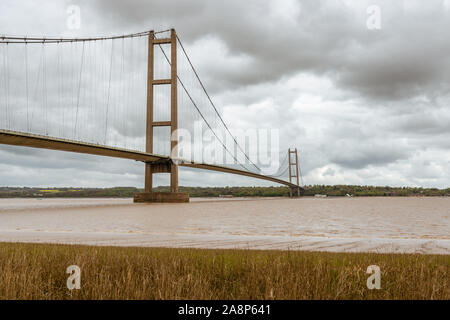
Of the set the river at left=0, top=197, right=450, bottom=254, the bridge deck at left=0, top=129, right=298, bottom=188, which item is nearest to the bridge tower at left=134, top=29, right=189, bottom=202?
the bridge deck at left=0, top=129, right=298, bottom=188

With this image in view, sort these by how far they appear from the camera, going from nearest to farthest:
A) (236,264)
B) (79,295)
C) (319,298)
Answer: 1. (319,298)
2. (79,295)
3. (236,264)

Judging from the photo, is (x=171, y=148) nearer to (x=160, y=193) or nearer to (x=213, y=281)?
(x=160, y=193)

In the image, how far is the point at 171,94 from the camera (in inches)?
1957

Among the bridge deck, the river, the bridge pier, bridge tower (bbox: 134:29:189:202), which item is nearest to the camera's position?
the river

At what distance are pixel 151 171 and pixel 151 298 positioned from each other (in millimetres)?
48190

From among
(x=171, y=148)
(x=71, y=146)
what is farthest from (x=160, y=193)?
(x=71, y=146)

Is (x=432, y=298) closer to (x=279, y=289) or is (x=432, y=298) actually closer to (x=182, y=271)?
(x=279, y=289)

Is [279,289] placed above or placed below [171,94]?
below
